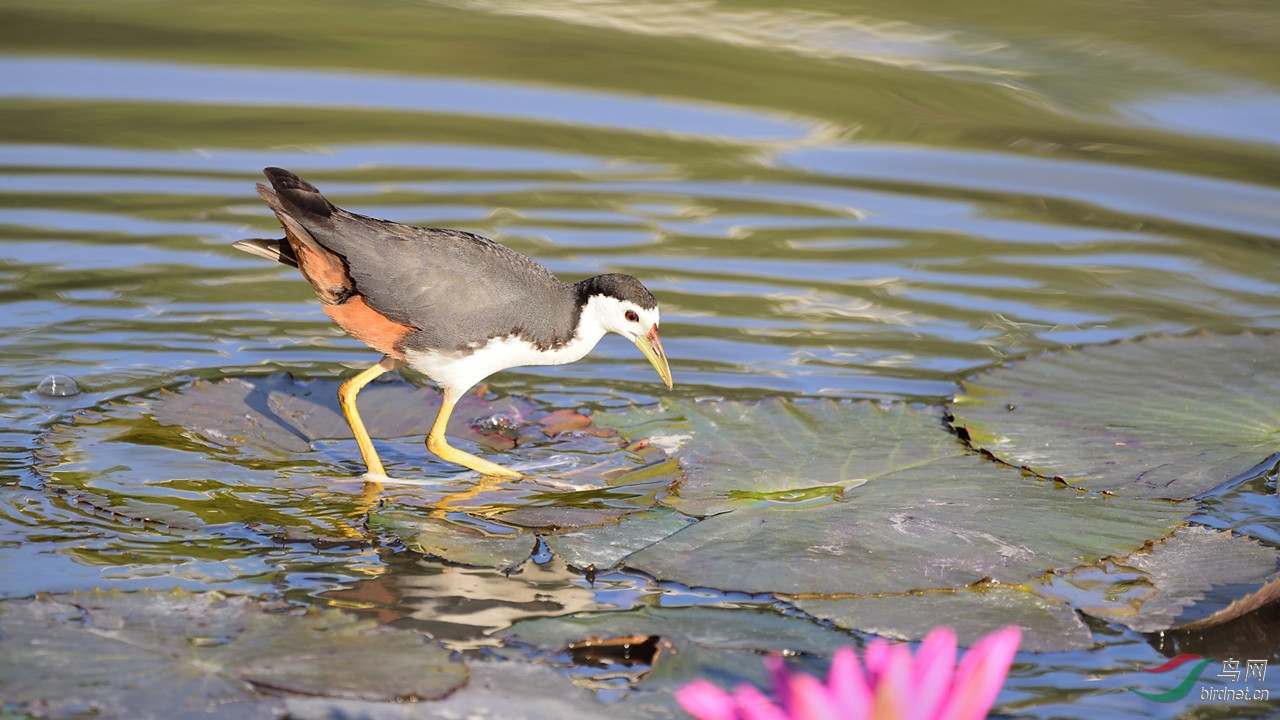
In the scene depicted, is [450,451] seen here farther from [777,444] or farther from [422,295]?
[777,444]

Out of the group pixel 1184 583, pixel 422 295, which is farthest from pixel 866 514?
pixel 422 295

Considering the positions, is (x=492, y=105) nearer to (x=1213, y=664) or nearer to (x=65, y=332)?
(x=65, y=332)

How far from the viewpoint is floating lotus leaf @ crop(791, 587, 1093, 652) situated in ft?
11.8

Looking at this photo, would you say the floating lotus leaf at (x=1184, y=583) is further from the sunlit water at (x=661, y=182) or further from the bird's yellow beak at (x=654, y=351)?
the bird's yellow beak at (x=654, y=351)

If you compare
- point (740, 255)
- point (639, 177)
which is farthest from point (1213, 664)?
point (639, 177)

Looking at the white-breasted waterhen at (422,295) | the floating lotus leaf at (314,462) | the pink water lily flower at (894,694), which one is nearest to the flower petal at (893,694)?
the pink water lily flower at (894,694)

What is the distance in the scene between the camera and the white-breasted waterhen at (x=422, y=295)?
16.1 feet

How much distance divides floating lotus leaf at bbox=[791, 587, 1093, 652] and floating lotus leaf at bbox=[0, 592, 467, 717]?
3.72 ft

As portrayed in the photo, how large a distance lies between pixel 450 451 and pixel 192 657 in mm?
1920

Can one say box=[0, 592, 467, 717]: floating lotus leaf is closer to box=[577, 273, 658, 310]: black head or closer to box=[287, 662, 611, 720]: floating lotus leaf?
box=[287, 662, 611, 720]: floating lotus leaf

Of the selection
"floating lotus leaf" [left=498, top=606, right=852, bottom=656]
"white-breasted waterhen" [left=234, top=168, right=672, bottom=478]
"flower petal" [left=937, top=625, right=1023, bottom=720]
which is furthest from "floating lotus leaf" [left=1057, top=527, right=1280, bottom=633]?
"white-breasted waterhen" [left=234, top=168, right=672, bottom=478]

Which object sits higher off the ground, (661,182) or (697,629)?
(661,182)

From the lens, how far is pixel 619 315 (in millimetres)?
5305

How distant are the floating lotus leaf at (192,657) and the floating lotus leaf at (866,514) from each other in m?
0.99
